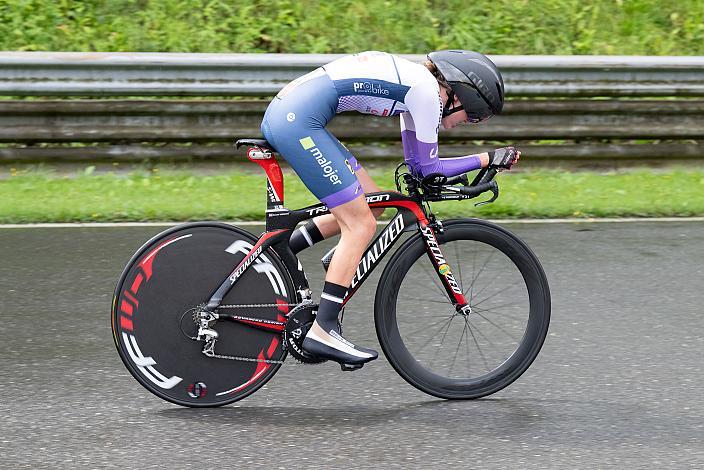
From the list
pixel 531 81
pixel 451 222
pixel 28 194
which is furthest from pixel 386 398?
pixel 531 81

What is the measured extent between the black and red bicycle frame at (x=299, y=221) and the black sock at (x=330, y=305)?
0.24 feet

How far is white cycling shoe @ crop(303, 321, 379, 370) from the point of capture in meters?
5.21

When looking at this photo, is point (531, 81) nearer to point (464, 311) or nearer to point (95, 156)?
point (95, 156)

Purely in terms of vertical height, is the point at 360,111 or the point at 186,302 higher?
the point at 360,111

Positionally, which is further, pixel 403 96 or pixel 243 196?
pixel 243 196

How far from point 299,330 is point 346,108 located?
99cm

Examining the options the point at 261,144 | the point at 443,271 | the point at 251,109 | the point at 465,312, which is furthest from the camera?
the point at 251,109

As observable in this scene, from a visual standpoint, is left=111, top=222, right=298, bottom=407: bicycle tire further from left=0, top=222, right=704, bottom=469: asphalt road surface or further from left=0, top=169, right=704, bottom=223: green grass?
left=0, top=169, right=704, bottom=223: green grass

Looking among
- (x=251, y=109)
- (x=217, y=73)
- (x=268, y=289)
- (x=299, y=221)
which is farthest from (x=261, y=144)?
(x=217, y=73)

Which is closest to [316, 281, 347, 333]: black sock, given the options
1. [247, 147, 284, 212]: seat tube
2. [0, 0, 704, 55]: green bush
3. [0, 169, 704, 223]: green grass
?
[247, 147, 284, 212]: seat tube

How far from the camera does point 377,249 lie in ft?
17.4

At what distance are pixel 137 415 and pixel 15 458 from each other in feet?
2.08

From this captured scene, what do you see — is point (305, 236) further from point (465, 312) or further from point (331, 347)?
point (465, 312)

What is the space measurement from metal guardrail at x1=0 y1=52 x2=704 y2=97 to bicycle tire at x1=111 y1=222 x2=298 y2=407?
5.34 metres
